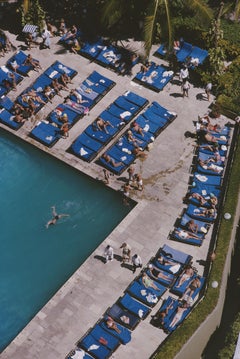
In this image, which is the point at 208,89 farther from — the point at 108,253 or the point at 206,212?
the point at 108,253

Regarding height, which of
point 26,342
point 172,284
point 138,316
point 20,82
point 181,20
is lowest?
point 26,342

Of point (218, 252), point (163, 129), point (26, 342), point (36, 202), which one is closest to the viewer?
point (26, 342)

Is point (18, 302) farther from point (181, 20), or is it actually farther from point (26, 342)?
point (181, 20)

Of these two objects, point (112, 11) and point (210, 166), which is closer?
point (210, 166)

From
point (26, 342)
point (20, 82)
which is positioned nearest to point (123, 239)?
point (26, 342)

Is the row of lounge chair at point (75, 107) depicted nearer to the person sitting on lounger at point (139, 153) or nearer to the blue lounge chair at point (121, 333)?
the person sitting on lounger at point (139, 153)

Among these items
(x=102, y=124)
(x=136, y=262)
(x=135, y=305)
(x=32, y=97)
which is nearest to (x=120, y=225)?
(x=136, y=262)
